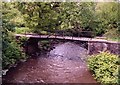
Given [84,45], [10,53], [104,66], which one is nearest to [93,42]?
[84,45]

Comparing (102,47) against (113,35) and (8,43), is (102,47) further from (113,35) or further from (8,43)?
(8,43)

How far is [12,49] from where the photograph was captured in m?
3.60

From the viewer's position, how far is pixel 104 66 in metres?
3.25

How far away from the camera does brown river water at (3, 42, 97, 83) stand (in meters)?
3.25

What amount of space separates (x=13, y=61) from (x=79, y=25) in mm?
1262

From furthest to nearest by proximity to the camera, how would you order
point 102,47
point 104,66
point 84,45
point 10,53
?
point 84,45, point 102,47, point 10,53, point 104,66

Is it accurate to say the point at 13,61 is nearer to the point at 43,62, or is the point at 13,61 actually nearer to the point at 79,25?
the point at 43,62

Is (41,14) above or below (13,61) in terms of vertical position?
above

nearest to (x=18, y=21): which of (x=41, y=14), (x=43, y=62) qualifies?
(x=41, y=14)

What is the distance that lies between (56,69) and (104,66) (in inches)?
26.3

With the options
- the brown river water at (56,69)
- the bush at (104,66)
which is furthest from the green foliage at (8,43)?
the bush at (104,66)

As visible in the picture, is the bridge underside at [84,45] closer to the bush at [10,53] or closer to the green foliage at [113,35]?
the green foliage at [113,35]

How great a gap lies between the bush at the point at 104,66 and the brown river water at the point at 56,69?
10cm

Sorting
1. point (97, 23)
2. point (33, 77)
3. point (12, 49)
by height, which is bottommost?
point (33, 77)
